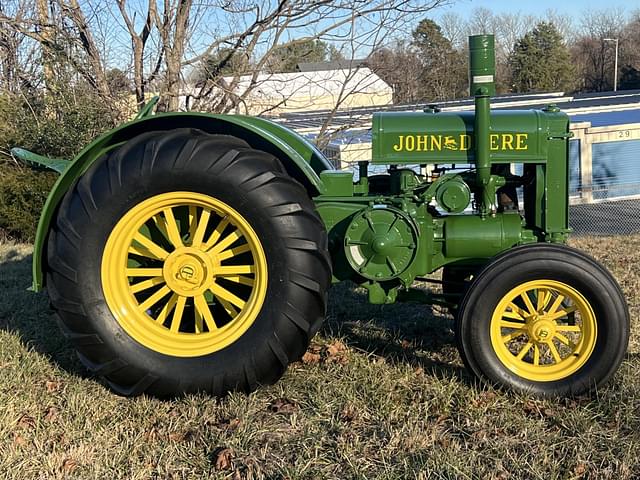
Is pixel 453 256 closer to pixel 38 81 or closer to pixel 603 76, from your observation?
pixel 38 81

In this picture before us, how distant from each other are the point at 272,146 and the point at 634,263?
4179 mm

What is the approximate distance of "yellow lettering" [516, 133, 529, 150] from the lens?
3.53 metres

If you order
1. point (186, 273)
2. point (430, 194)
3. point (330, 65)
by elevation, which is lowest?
point (186, 273)

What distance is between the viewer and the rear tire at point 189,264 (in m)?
3.13

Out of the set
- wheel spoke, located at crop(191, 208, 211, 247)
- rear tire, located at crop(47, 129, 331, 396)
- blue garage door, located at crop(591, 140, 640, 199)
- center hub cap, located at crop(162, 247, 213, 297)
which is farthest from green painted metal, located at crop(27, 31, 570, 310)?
blue garage door, located at crop(591, 140, 640, 199)

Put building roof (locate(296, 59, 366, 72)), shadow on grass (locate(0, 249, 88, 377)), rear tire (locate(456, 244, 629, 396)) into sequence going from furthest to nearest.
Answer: building roof (locate(296, 59, 366, 72))
shadow on grass (locate(0, 249, 88, 377))
rear tire (locate(456, 244, 629, 396))

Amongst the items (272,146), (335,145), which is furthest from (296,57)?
(272,146)

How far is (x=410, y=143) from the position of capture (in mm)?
3582

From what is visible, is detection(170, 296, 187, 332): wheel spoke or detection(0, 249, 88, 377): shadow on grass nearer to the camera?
detection(170, 296, 187, 332): wheel spoke

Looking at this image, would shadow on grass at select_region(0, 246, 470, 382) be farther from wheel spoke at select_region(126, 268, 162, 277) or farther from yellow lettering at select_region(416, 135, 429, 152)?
yellow lettering at select_region(416, 135, 429, 152)

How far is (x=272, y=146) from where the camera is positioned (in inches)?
139

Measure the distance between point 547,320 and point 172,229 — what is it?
74.2 inches

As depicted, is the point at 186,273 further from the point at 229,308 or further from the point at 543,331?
the point at 543,331

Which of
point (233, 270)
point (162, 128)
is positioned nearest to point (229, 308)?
point (233, 270)
